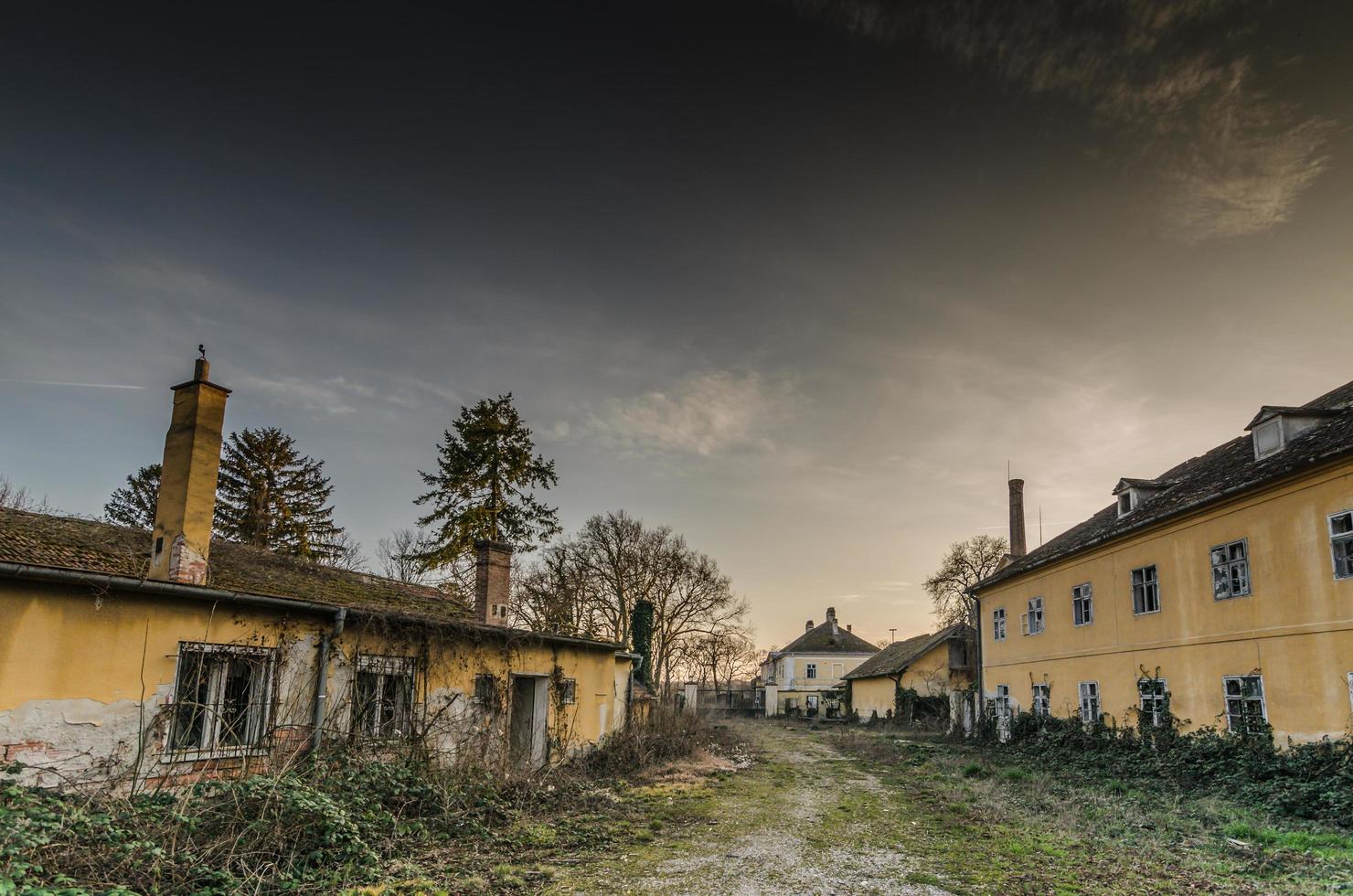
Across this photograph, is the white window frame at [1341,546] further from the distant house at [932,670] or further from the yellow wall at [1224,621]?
the distant house at [932,670]

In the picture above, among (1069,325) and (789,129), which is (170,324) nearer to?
(789,129)

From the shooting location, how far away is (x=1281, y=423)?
16328mm

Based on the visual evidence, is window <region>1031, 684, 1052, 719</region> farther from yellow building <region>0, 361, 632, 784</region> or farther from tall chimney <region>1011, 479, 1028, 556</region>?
yellow building <region>0, 361, 632, 784</region>

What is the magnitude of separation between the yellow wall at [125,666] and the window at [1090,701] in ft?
53.7

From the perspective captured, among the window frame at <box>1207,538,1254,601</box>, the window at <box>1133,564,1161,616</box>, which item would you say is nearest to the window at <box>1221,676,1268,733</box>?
the window frame at <box>1207,538,1254,601</box>

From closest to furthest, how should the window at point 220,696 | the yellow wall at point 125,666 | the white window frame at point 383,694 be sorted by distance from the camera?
the yellow wall at point 125,666, the window at point 220,696, the white window frame at point 383,694

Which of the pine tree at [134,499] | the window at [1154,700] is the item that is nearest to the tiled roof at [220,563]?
the window at [1154,700]

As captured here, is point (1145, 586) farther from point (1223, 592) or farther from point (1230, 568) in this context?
point (1230, 568)

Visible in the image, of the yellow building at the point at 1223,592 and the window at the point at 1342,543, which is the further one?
the yellow building at the point at 1223,592

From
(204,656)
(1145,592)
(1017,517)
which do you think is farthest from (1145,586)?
(204,656)

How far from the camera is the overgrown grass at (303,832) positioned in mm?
6348

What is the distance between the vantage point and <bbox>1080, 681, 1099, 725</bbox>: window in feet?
67.9

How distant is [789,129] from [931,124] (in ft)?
8.16

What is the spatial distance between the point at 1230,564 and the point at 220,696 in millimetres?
18722
